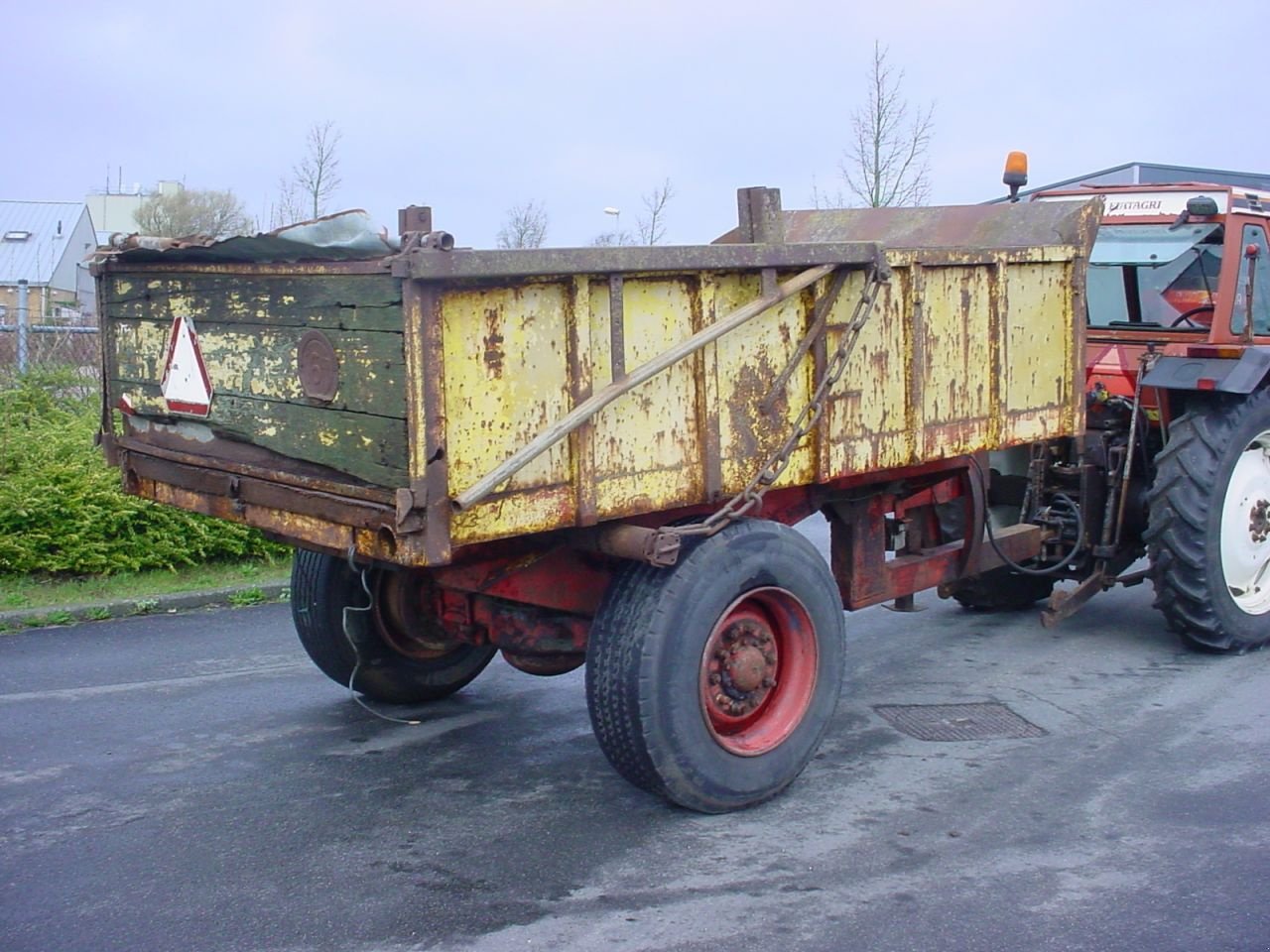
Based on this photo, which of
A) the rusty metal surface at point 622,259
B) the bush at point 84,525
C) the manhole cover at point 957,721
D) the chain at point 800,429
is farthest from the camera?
the bush at point 84,525

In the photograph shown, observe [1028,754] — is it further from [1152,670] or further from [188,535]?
[188,535]

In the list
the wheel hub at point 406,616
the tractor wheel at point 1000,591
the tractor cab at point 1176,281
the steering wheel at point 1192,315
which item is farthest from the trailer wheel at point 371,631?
the steering wheel at point 1192,315

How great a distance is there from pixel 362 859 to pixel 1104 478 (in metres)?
4.55

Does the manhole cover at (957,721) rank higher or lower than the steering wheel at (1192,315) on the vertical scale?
lower

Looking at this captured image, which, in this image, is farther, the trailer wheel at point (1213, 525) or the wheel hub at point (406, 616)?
the trailer wheel at point (1213, 525)

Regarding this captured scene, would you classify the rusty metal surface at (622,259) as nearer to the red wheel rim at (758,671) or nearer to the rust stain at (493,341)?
the rust stain at (493,341)

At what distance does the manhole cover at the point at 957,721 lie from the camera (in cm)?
620

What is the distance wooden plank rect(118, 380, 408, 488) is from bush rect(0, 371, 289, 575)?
4.01 metres

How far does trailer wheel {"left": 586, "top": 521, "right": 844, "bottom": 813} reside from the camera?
191 inches

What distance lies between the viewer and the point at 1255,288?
299 inches

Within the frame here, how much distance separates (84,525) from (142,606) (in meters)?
0.85

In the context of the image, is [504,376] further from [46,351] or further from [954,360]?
[46,351]

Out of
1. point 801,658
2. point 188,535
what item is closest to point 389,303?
point 801,658

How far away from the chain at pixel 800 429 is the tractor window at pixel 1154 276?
9.54 ft
